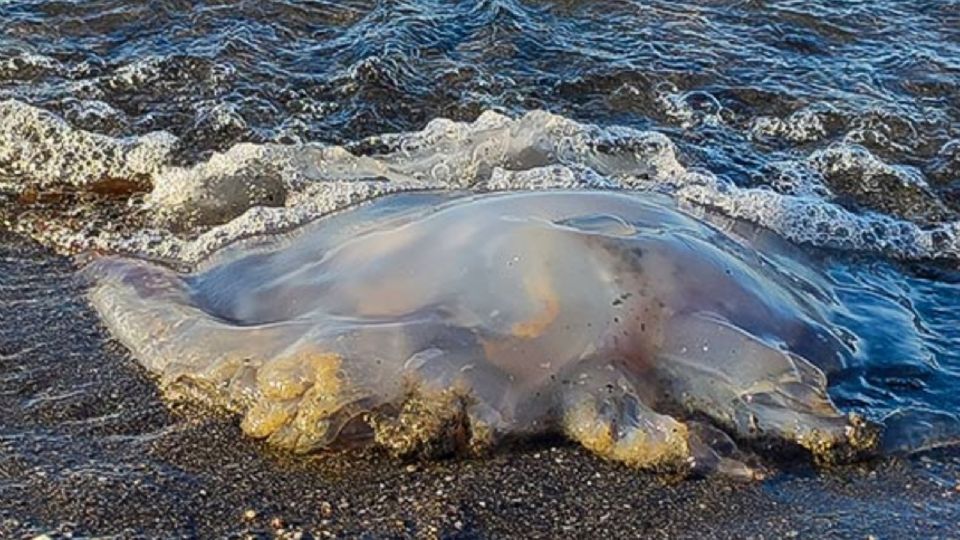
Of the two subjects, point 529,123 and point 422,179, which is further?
point 529,123

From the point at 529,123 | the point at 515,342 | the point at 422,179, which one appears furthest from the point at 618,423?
the point at 529,123

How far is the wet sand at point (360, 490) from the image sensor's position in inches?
110

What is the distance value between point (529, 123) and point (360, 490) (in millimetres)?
2948

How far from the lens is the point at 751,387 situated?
3.31m

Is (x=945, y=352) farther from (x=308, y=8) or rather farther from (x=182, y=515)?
(x=308, y=8)

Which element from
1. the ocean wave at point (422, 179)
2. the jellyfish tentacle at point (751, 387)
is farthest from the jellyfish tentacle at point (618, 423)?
the ocean wave at point (422, 179)

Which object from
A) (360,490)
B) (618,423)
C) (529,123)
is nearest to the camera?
(360,490)

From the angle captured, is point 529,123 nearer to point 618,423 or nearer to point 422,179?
point 422,179

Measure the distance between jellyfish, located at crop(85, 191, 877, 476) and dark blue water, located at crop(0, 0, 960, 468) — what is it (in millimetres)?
404

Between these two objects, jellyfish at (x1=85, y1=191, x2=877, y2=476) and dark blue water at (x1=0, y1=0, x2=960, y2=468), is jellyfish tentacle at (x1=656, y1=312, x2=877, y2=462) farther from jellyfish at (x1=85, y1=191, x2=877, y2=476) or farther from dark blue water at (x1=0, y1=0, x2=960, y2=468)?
dark blue water at (x1=0, y1=0, x2=960, y2=468)

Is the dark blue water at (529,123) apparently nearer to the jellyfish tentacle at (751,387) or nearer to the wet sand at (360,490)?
the jellyfish tentacle at (751,387)

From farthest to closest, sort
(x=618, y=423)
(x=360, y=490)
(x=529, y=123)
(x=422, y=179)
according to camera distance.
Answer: (x=529, y=123) → (x=422, y=179) → (x=618, y=423) → (x=360, y=490)

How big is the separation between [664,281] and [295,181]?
2.08 meters

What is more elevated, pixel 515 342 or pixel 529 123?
pixel 515 342
